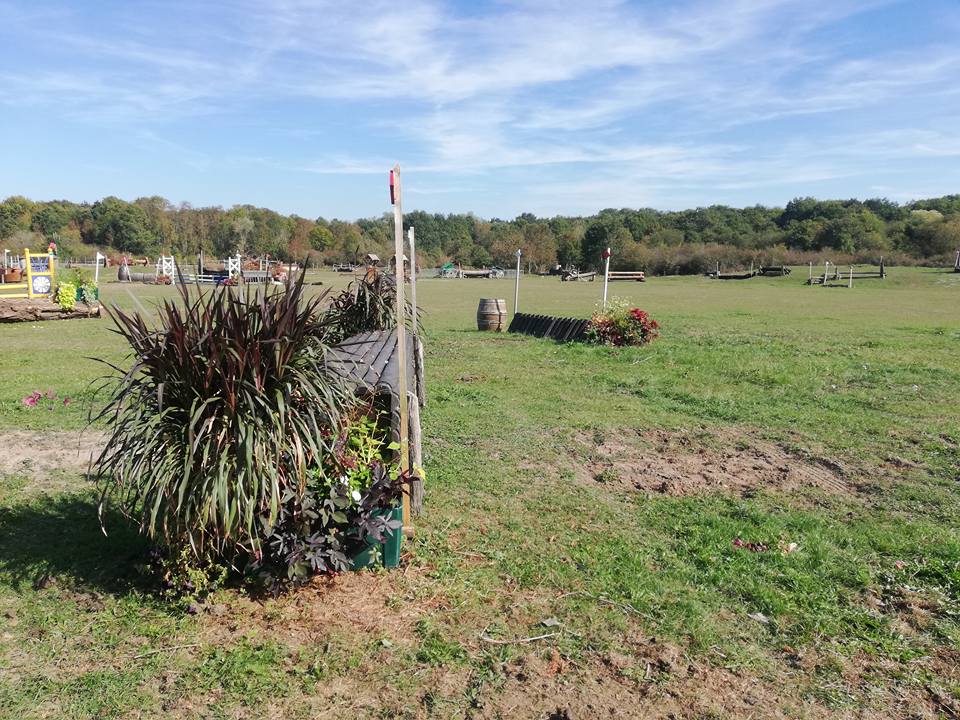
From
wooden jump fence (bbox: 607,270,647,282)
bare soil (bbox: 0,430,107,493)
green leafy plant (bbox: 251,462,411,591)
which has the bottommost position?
bare soil (bbox: 0,430,107,493)

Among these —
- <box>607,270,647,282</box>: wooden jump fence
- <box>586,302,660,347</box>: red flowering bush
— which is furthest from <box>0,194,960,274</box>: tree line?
<box>586,302,660,347</box>: red flowering bush

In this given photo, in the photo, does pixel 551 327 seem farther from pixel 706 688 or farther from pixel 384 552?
pixel 706 688

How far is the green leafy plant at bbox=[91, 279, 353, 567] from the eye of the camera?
3338mm

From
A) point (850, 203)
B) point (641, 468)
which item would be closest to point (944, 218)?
point (850, 203)

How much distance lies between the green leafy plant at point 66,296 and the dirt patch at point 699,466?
58.3 feet

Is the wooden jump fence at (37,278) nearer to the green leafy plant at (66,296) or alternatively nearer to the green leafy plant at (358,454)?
the green leafy plant at (66,296)

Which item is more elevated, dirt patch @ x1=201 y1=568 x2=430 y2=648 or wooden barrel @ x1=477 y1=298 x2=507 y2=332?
wooden barrel @ x1=477 y1=298 x2=507 y2=332

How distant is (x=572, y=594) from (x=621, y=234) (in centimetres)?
8654

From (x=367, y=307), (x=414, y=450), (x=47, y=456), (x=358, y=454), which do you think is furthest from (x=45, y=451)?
(x=367, y=307)

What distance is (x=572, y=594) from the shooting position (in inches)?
149

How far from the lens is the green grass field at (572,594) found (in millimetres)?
2955

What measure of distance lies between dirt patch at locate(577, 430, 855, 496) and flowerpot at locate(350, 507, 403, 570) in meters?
2.18

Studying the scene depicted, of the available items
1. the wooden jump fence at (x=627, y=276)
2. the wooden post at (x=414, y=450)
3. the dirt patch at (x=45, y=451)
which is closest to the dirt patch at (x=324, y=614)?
the wooden post at (x=414, y=450)

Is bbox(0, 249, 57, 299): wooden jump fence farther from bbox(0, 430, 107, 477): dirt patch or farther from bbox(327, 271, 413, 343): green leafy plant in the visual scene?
bbox(0, 430, 107, 477): dirt patch
